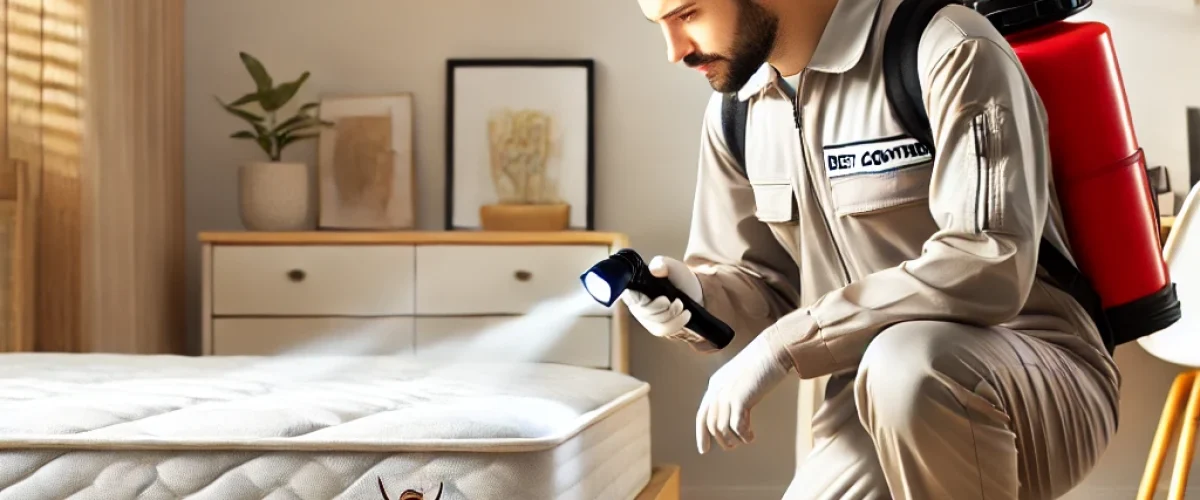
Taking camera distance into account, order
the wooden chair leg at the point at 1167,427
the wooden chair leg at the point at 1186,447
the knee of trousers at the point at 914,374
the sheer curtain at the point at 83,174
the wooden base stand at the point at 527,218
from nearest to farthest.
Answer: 1. the knee of trousers at the point at 914,374
2. the wooden chair leg at the point at 1186,447
3. the wooden chair leg at the point at 1167,427
4. the sheer curtain at the point at 83,174
5. the wooden base stand at the point at 527,218

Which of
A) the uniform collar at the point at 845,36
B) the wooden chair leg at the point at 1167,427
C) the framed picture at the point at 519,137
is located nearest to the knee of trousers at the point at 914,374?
the uniform collar at the point at 845,36

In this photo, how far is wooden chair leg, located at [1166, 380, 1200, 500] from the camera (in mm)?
2455

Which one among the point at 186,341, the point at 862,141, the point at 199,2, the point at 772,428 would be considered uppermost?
the point at 199,2

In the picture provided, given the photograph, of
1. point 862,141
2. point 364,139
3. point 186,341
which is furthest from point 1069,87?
point 186,341

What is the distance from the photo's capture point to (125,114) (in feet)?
9.92

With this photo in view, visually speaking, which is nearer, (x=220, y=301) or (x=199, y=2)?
(x=220, y=301)

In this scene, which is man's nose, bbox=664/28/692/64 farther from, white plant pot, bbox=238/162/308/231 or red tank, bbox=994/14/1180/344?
white plant pot, bbox=238/162/308/231

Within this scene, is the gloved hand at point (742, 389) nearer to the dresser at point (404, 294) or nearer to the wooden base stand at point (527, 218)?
the dresser at point (404, 294)

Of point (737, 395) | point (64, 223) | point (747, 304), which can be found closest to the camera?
point (737, 395)

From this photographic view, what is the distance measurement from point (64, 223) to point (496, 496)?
202cm

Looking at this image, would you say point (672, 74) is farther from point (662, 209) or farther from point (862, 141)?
point (862, 141)

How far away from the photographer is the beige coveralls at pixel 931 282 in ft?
3.60

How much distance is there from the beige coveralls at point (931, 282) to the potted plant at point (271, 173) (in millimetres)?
1899

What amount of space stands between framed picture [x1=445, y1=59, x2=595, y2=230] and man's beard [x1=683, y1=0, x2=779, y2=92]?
6.35ft
